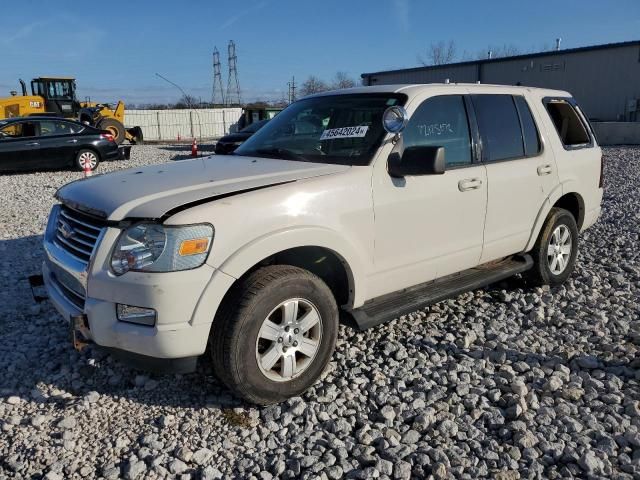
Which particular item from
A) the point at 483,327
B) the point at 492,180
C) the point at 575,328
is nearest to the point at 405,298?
the point at 483,327

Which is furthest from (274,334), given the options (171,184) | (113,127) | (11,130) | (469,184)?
(113,127)

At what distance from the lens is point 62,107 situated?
86.3 feet

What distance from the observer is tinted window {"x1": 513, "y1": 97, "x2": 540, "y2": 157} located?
191 inches

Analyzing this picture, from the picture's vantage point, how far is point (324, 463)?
2.85 meters

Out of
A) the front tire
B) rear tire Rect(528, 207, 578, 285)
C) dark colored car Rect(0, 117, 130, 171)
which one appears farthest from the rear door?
dark colored car Rect(0, 117, 130, 171)

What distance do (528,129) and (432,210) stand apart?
1.62 m

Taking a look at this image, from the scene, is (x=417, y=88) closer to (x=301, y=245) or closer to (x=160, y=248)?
(x=301, y=245)

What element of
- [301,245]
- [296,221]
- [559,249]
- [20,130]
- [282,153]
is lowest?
[559,249]

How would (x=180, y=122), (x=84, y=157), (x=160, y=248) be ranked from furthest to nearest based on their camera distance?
1. (x=180, y=122)
2. (x=84, y=157)
3. (x=160, y=248)

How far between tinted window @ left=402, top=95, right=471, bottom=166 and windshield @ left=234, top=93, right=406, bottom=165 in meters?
0.21

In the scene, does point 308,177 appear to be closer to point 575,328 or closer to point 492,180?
point 492,180

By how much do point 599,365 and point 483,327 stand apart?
911 millimetres

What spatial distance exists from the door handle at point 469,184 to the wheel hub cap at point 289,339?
5.05 feet

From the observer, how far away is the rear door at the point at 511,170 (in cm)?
446
